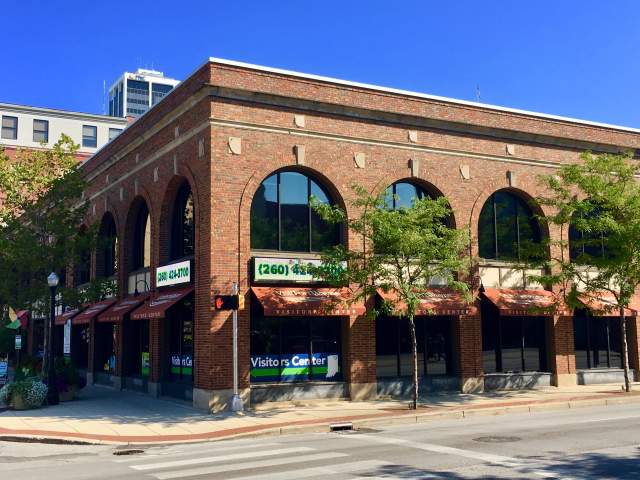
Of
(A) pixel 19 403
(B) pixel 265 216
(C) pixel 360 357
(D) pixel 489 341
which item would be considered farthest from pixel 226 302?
(D) pixel 489 341

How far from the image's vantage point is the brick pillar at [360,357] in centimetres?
2198

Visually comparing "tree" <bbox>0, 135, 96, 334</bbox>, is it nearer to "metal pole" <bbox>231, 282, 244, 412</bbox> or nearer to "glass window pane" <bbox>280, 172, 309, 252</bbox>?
"glass window pane" <bbox>280, 172, 309, 252</bbox>

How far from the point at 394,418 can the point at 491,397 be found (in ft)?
20.4

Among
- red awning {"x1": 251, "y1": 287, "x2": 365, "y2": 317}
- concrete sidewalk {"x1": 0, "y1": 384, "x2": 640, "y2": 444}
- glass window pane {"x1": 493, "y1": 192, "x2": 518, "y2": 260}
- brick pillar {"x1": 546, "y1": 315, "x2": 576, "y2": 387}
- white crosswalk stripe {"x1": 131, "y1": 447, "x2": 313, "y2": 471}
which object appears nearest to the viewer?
white crosswalk stripe {"x1": 131, "y1": 447, "x2": 313, "y2": 471}

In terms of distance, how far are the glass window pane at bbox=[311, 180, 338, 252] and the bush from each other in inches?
388

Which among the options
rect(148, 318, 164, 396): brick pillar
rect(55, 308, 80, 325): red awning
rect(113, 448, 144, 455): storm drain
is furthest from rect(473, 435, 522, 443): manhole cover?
rect(55, 308, 80, 325): red awning

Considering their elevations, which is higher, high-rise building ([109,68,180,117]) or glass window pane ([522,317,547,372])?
high-rise building ([109,68,180,117])

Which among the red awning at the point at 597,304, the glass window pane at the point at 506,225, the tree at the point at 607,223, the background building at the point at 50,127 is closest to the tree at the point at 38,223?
the glass window pane at the point at 506,225

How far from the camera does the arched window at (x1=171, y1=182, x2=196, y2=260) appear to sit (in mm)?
24031

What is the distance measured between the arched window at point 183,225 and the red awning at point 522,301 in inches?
417

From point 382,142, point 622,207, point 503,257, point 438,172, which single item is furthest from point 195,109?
point 622,207

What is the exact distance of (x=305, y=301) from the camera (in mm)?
20859

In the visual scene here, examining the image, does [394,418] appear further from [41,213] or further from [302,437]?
[41,213]

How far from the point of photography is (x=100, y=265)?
3291 centimetres
